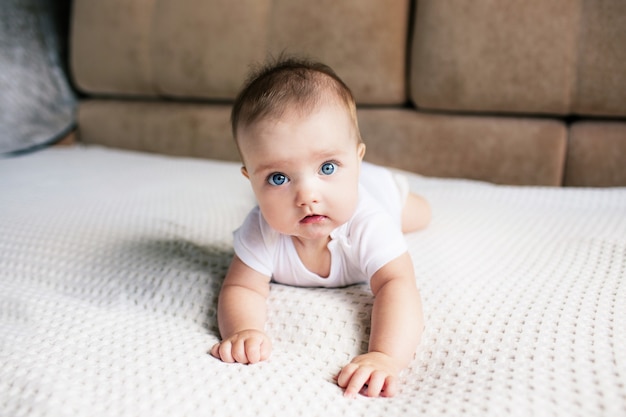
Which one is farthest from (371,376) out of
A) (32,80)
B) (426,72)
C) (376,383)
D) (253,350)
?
(32,80)

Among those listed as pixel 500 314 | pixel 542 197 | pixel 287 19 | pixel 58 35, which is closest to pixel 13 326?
pixel 500 314

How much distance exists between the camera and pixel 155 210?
3.72ft

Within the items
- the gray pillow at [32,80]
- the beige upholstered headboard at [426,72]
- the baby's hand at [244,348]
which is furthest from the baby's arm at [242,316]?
the gray pillow at [32,80]

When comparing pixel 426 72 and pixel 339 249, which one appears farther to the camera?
pixel 426 72

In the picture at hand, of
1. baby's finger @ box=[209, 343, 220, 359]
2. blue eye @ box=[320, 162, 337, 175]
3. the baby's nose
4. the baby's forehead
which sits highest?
the baby's forehead

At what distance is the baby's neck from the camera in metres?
0.79

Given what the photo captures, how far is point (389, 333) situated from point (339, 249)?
164mm

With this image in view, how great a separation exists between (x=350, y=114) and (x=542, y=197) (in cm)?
62

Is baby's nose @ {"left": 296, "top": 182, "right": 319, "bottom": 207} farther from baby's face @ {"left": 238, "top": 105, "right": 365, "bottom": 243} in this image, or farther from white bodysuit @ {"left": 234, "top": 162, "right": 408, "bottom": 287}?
white bodysuit @ {"left": 234, "top": 162, "right": 408, "bottom": 287}

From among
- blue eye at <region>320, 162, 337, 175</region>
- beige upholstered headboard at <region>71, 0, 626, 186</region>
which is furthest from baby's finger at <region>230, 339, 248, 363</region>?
beige upholstered headboard at <region>71, 0, 626, 186</region>

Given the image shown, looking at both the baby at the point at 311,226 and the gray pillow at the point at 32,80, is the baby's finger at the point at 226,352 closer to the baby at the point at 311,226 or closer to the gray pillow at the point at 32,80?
the baby at the point at 311,226

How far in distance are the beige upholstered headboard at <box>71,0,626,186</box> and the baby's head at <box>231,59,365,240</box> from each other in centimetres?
69

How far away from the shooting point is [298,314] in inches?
28.8

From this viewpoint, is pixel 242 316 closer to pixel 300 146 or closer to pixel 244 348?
pixel 244 348
